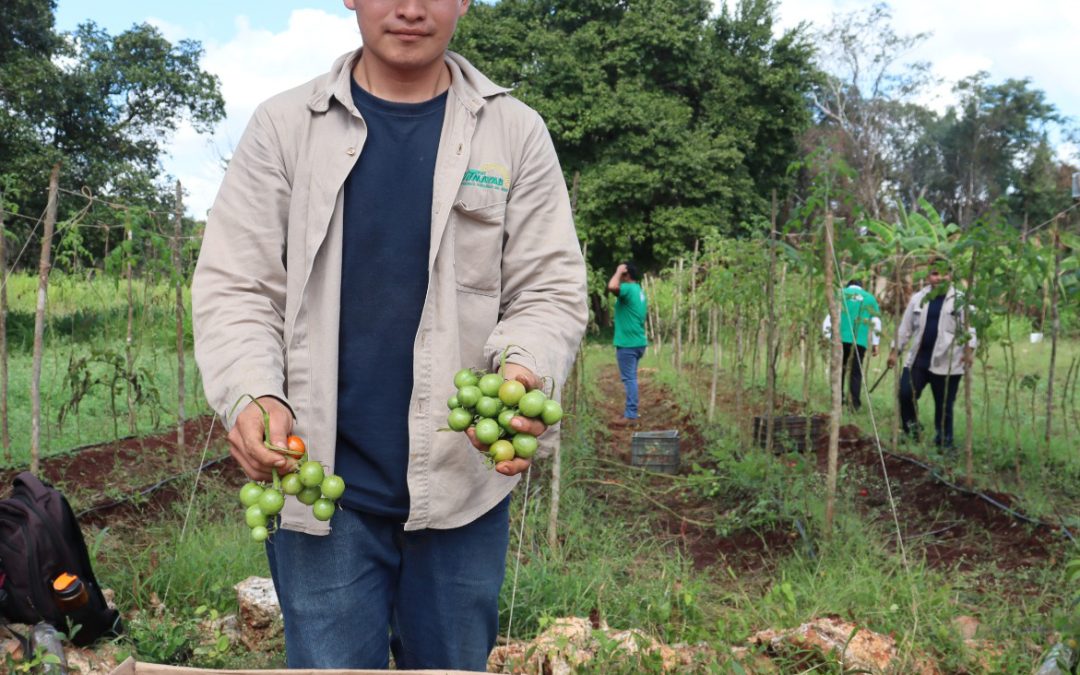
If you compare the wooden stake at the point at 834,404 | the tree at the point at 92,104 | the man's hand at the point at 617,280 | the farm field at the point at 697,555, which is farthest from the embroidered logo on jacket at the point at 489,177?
the tree at the point at 92,104

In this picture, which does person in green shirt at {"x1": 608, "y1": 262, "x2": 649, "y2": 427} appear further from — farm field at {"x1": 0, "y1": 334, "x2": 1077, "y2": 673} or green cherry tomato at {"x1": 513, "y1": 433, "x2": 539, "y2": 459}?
green cherry tomato at {"x1": 513, "y1": 433, "x2": 539, "y2": 459}

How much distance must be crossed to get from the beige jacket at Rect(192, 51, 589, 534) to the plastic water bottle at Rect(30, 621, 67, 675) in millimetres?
1472

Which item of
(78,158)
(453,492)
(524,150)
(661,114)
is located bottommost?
(453,492)

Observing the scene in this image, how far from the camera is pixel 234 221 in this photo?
1.70m

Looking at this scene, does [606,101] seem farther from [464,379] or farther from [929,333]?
[464,379]

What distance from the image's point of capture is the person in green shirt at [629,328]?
29.1 ft

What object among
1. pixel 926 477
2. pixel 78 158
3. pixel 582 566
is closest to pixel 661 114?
pixel 78 158

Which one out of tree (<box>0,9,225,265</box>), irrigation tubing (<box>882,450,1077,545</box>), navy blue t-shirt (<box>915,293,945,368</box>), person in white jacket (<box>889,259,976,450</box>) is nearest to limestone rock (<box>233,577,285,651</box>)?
irrigation tubing (<box>882,450,1077,545</box>)

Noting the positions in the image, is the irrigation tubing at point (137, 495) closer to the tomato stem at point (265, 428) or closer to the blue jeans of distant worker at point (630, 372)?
the tomato stem at point (265, 428)

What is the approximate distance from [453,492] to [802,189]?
30802 millimetres

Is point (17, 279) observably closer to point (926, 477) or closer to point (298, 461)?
point (926, 477)

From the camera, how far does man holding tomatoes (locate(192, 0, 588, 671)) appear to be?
1703 mm

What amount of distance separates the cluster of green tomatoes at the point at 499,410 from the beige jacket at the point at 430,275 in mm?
99

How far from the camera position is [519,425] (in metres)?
1.55
